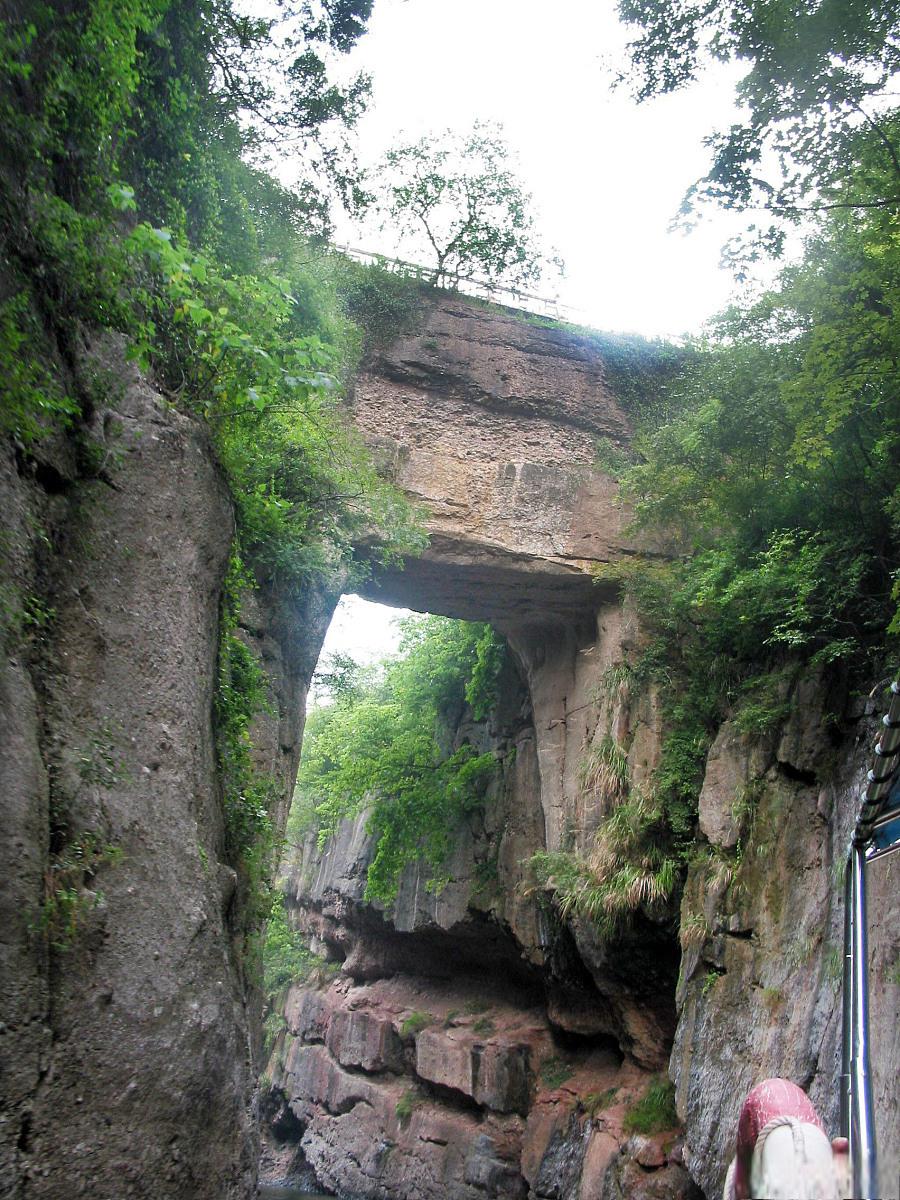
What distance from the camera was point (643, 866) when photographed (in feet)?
30.3

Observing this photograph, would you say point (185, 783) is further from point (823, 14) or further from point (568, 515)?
point (568, 515)

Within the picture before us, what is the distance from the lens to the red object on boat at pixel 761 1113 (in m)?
1.62

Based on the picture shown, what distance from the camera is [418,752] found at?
574 inches

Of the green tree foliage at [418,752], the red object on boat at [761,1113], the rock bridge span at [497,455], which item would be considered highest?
the rock bridge span at [497,455]

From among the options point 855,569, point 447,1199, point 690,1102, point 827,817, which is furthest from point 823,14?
point 447,1199

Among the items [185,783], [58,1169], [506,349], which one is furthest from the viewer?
[506,349]

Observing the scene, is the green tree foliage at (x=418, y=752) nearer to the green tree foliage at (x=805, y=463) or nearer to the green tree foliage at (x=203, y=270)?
the green tree foliage at (x=203, y=270)

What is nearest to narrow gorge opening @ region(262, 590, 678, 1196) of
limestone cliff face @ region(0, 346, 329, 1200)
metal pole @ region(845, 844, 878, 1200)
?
limestone cliff face @ region(0, 346, 329, 1200)

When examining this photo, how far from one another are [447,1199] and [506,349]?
36.8 ft

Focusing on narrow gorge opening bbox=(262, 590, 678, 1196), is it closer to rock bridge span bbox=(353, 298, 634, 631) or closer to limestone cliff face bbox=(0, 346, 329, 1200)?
rock bridge span bbox=(353, 298, 634, 631)

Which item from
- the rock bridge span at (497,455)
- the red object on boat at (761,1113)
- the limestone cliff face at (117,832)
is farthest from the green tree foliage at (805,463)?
the red object on boat at (761,1113)

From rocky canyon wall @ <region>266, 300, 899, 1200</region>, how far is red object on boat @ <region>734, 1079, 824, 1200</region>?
4.06 m

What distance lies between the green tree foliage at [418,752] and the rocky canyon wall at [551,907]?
46cm

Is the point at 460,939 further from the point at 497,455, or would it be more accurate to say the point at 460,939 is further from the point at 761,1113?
the point at 761,1113
